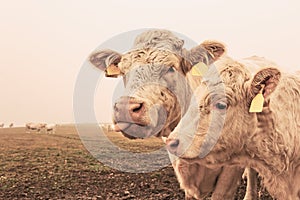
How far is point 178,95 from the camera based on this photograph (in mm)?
4633

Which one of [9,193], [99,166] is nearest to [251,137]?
[9,193]

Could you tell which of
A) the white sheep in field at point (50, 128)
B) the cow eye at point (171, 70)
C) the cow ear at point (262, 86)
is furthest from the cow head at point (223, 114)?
the white sheep in field at point (50, 128)

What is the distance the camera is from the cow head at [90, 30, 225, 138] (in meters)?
4.04

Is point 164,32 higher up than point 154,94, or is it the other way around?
point 164,32

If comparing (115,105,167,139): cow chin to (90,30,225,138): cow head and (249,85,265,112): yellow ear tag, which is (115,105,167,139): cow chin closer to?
(90,30,225,138): cow head

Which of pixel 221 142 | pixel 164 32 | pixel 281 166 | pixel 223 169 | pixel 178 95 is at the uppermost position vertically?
pixel 164 32

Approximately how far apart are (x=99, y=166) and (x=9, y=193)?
456 centimetres

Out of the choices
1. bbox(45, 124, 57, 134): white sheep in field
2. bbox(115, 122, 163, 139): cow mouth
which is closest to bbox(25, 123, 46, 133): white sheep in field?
bbox(45, 124, 57, 134): white sheep in field

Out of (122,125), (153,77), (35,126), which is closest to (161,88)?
(153,77)

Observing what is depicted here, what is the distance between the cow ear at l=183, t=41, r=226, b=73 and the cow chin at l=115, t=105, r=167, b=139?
0.68m

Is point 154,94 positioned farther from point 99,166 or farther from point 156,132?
point 99,166

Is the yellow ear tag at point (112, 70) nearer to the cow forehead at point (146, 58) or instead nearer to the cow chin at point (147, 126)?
the cow forehead at point (146, 58)

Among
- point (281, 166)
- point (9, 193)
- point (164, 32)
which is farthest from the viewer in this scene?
point (9, 193)

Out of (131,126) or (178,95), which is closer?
(131,126)
